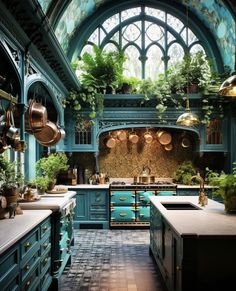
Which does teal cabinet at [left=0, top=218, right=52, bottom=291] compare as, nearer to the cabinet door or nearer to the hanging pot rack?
the hanging pot rack

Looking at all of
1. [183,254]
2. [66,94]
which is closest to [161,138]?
[66,94]

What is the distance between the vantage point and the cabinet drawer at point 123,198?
277 inches

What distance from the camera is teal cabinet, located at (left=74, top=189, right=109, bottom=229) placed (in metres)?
7.04

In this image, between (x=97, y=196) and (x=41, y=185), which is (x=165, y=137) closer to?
(x=97, y=196)

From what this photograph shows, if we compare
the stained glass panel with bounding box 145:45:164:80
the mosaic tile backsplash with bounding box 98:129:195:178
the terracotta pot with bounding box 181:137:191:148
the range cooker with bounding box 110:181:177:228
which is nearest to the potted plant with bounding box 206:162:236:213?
the range cooker with bounding box 110:181:177:228

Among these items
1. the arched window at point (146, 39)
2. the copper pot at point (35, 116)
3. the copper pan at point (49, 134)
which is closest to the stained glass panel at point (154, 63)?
the arched window at point (146, 39)

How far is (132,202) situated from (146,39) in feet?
12.8

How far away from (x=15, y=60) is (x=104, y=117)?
3.80m

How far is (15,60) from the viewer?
3570 mm

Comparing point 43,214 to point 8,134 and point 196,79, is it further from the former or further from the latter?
point 196,79

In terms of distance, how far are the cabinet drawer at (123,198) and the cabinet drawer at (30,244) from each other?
3.93 m

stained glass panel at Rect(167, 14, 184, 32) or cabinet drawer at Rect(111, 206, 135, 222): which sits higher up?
stained glass panel at Rect(167, 14, 184, 32)

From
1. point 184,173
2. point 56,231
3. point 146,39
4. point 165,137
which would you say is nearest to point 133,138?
point 165,137

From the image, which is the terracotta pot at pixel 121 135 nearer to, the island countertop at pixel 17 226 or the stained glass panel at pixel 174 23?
the stained glass panel at pixel 174 23
